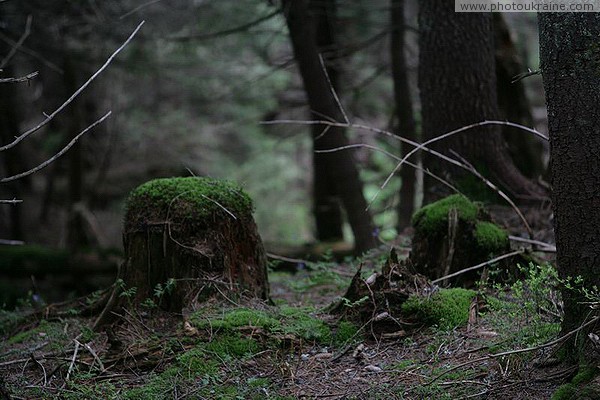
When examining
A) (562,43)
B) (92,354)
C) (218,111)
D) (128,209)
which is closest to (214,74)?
(218,111)

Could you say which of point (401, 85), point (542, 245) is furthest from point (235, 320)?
point (401, 85)

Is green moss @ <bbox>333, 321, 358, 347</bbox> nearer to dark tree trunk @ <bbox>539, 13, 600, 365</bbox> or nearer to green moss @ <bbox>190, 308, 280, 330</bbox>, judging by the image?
green moss @ <bbox>190, 308, 280, 330</bbox>

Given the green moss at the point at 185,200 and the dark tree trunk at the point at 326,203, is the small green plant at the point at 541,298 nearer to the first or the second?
the green moss at the point at 185,200

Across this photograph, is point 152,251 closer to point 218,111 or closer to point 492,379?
point 492,379

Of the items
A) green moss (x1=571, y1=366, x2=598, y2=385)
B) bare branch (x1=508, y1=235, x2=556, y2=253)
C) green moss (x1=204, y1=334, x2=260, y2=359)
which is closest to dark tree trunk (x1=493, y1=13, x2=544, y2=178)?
bare branch (x1=508, y1=235, x2=556, y2=253)

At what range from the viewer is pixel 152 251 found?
514 centimetres

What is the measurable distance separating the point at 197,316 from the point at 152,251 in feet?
2.19

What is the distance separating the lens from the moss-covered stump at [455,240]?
5.61 m

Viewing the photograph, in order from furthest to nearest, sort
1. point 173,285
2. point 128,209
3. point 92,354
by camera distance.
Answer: point 128,209 < point 173,285 < point 92,354

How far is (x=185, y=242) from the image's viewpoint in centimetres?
516

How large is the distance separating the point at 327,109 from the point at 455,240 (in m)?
3.83

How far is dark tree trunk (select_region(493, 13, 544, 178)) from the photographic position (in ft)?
27.7

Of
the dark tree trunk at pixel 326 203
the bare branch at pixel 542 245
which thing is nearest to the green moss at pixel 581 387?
the bare branch at pixel 542 245

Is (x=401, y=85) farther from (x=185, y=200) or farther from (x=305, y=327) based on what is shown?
(x=305, y=327)
